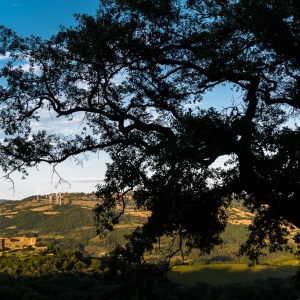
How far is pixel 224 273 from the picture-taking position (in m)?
62.8

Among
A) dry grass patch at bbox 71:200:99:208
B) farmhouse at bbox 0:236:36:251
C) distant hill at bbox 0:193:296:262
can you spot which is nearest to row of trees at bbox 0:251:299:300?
farmhouse at bbox 0:236:36:251

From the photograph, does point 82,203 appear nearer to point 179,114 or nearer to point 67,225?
point 67,225

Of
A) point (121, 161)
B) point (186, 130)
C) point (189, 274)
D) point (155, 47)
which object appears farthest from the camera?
point (189, 274)

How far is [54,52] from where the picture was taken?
33.9ft

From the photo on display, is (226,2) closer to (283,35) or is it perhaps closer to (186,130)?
(283,35)

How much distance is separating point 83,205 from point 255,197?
14121cm

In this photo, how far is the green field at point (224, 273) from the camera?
186 feet

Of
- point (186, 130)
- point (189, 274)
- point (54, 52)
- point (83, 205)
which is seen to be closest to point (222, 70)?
point (186, 130)

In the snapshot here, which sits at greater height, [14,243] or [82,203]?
[82,203]

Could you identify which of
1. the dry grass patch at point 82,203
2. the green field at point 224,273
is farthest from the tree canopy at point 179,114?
the dry grass patch at point 82,203

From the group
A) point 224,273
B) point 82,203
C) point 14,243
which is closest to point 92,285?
point 224,273

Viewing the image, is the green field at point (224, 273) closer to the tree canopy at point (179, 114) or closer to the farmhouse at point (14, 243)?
the farmhouse at point (14, 243)

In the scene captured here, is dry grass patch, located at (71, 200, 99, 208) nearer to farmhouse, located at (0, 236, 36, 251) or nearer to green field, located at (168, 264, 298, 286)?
farmhouse, located at (0, 236, 36, 251)

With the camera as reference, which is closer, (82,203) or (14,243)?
(14,243)
